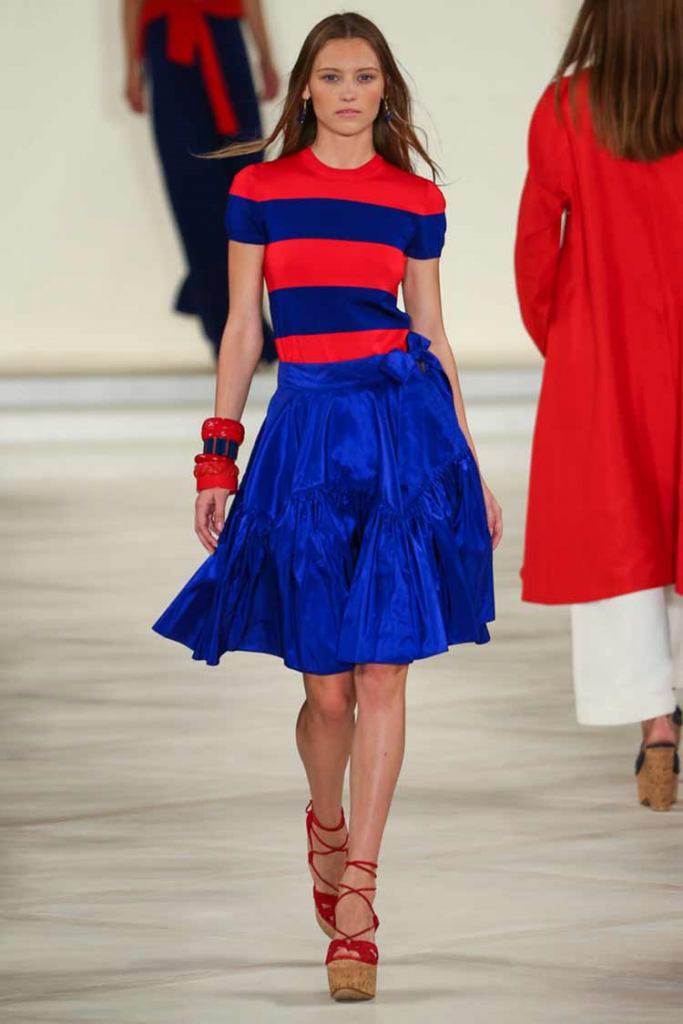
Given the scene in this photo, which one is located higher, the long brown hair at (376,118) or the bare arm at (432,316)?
the long brown hair at (376,118)

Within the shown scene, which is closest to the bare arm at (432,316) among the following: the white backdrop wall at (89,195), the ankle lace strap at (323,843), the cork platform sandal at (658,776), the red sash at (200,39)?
the ankle lace strap at (323,843)

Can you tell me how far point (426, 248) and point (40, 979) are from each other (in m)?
1.12

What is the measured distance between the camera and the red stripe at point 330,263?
8.94 feet

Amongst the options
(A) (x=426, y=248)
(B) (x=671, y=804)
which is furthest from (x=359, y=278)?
(B) (x=671, y=804)

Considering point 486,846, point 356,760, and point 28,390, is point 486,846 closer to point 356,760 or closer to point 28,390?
point 356,760

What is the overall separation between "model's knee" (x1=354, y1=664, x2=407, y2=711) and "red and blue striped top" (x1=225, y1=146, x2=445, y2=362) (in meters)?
0.43

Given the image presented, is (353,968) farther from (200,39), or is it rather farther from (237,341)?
(200,39)

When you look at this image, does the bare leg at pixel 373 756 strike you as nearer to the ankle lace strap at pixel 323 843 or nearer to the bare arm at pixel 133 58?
the ankle lace strap at pixel 323 843

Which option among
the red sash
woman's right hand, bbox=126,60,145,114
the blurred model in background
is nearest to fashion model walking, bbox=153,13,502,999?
the blurred model in background

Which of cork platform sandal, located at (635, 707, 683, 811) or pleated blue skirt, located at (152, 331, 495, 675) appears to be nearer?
pleated blue skirt, located at (152, 331, 495, 675)

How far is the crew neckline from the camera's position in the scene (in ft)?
9.05

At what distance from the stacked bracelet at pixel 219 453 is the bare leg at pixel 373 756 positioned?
1.06 feet

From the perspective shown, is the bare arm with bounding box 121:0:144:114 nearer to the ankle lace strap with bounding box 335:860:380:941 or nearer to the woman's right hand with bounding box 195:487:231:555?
the woman's right hand with bounding box 195:487:231:555

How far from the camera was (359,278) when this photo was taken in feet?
8.97
